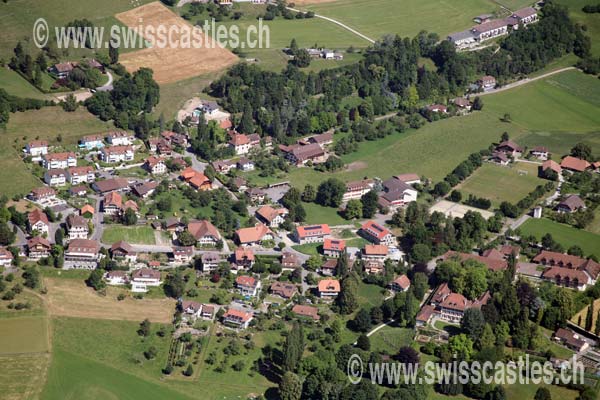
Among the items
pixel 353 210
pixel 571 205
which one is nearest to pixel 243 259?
pixel 353 210

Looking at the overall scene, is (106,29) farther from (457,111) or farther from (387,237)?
(387,237)

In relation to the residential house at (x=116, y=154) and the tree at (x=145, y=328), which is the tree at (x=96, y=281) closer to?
the tree at (x=145, y=328)

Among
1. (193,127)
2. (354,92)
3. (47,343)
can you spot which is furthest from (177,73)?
(47,343)

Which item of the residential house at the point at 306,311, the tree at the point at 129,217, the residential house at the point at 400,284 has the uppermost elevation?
the tree at the point at 129,217

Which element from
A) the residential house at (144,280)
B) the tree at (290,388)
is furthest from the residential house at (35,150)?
the tree at (290,388)

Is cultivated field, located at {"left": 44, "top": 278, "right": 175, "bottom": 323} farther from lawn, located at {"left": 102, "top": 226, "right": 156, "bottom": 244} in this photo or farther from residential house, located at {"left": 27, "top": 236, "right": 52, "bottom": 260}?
lawn, located at {"left": 102, "top": 226, "right": 156, "bottom": 244}
